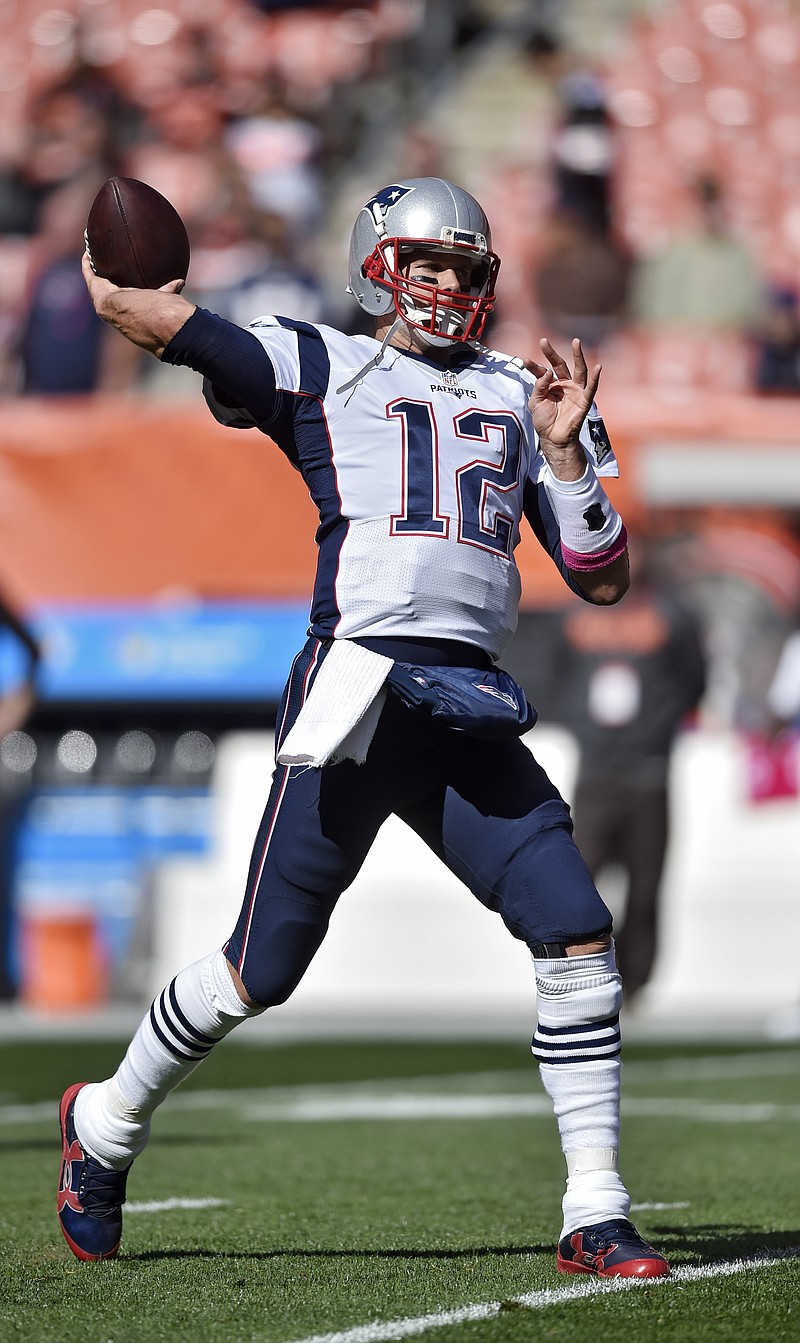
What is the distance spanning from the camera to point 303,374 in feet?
12.7

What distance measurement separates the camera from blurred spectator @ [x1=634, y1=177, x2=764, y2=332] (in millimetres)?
13547

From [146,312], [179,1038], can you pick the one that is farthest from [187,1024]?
[146,312]

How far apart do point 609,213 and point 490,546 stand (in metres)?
11.4

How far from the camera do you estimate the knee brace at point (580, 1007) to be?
376 cm

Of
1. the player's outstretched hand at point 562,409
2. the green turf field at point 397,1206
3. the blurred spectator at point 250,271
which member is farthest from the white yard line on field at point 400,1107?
the blurred spectator at point 250,271

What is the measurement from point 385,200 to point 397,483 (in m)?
0.58

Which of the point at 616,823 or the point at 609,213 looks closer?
the point at 616,823

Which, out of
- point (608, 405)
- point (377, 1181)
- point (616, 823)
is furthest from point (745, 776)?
point (377, 1181)

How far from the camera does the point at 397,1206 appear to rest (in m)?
4.81

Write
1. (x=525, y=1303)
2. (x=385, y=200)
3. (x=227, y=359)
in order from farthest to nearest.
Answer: (x=385, y=200)
(x=227, y=359)
(x=525, y=1303)

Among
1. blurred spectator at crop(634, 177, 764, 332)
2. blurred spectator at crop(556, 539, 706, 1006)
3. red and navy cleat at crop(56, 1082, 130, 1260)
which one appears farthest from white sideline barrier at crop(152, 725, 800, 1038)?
red and navy cleat at crop(56, 1082, 130, 1260)

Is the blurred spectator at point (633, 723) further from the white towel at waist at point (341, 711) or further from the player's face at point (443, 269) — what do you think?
the white towel at waist at point (341, 711)

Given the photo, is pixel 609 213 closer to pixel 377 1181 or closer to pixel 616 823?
pixel 616 823

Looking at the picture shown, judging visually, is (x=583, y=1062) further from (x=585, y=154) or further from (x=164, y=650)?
(x=585, y=154)
